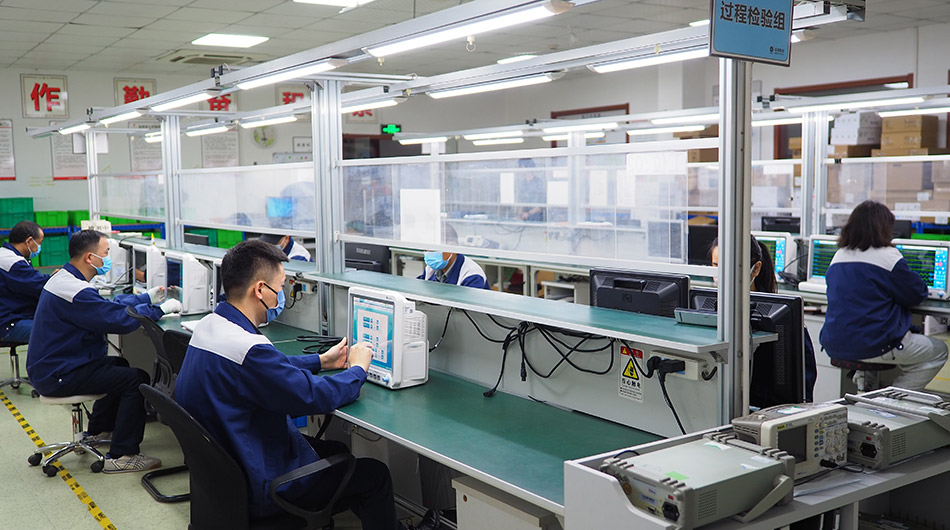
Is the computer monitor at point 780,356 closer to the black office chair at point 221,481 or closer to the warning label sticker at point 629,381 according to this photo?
the warning label sticker at point 629,381

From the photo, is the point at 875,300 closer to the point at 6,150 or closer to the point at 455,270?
the point at 455,270

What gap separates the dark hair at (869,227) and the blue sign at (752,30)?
2.29 meters

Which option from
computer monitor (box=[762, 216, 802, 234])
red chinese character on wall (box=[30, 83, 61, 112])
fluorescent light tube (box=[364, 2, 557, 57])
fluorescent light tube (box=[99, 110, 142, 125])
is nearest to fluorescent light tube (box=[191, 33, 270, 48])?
fluorescent light tube (box=[99, 110, 142, 125])

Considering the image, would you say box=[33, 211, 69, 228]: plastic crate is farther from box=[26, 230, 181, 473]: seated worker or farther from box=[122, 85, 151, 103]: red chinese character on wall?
box=[26, 230, 181, 473]: seated worker

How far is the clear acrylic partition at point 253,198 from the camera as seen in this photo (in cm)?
411

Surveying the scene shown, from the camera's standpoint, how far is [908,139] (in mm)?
7266

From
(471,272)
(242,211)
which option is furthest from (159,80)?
(471,272)

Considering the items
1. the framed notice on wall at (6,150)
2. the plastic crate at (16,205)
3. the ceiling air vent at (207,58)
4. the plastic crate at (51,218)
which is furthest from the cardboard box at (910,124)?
the framed notice on wall at (6,150)

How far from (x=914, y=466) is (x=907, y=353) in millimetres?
2233

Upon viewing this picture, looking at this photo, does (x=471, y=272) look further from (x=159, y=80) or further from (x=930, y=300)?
(x=159, y=80)

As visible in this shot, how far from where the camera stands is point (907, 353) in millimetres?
3941

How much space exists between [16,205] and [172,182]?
12.8 ft

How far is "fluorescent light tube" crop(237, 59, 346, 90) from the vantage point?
9.70 ft

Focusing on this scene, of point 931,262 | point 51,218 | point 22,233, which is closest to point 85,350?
point 22,233
